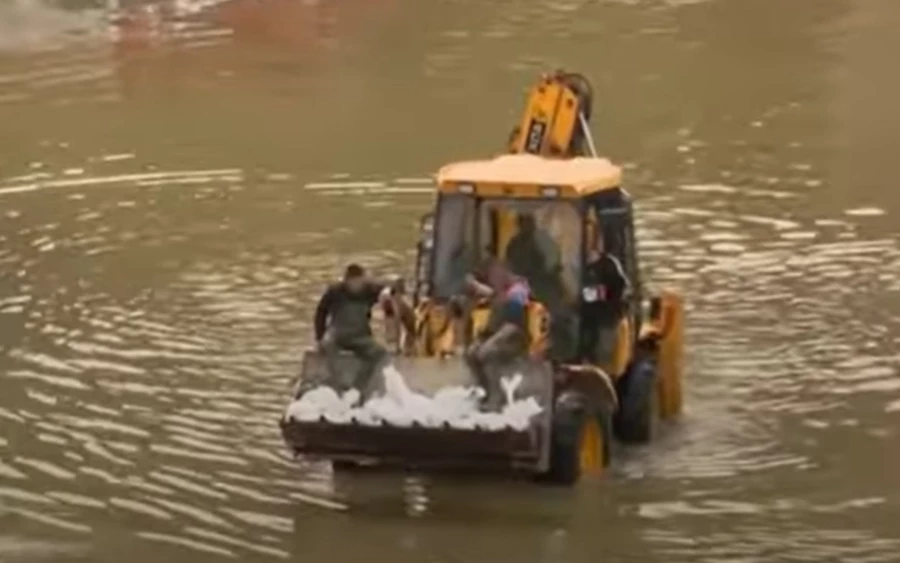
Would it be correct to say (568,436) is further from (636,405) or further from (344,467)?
(344,467)

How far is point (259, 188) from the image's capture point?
957 inches

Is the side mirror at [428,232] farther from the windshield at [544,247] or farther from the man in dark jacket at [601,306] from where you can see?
the man in dark jacket at [601,306]

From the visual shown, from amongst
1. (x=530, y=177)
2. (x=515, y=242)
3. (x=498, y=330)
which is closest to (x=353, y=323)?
(x=498, y=330)

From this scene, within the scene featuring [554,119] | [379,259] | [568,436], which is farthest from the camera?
[379,259]

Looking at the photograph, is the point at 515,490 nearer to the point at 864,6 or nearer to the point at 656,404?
the point at 656,404

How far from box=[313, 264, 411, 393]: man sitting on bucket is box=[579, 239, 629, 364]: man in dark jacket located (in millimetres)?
1222

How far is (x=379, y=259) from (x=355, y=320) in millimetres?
6921

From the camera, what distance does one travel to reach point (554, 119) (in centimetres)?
1595

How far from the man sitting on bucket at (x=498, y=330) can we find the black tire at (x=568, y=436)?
17.5 inches

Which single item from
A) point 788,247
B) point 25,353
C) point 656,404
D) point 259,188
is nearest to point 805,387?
point 656,404

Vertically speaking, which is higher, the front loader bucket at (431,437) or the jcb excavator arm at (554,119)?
the jcb excavator arm at (554,119)

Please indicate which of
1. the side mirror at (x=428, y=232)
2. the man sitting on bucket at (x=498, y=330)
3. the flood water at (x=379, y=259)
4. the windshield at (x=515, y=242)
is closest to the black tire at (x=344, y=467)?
the flood water at (x=379, y=259)

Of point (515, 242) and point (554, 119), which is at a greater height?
point (554, 119)

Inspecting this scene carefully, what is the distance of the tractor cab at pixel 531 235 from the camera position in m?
14.4
